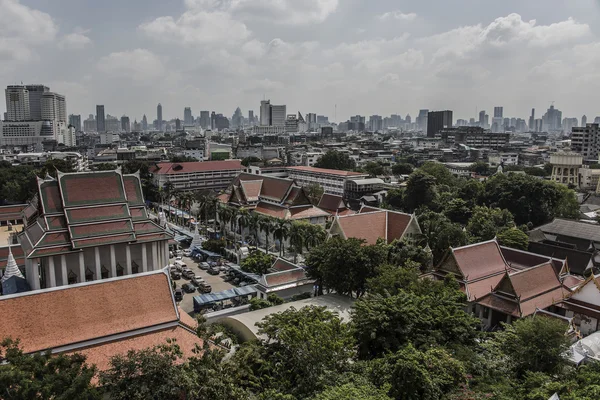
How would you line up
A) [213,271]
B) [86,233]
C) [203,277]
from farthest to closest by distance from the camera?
[213,271], [203,277], [86,233]

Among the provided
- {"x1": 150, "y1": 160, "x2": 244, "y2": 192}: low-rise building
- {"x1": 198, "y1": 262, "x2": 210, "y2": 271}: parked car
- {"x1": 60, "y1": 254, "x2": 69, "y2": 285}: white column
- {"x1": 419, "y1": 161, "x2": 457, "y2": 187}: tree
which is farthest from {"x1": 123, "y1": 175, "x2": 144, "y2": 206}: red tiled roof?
{"x1": 419, "y1": 161, "x2": 457, "y2": 187}: tree

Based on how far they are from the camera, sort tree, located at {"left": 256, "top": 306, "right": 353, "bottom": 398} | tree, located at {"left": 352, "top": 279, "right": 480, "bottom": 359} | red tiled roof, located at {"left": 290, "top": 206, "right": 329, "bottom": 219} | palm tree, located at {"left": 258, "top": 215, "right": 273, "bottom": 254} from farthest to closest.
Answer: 1. red tiled roof, located at {"left": 290, "top": 206, "right": 329, "bottom": 219}
2. palm tree, located at {"left": 258, "top": 215, "right": 273, "bottom": 254}
3. tree, located at {"left": 352, "top": 279, "right": 480, "bottom": 359}
4. tree, located at {"left": 256, "top": 306, "right": 353, "bottom": 398}

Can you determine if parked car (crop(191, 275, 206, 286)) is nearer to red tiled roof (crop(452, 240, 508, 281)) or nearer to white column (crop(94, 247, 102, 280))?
white column (crop(94, 247, 102, 280))

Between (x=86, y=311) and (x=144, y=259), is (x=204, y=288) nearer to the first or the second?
(x=144, y=259)

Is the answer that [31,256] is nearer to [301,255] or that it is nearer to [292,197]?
[301,255]

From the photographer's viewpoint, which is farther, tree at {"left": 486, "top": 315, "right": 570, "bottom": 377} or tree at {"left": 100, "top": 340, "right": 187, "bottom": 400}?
tree at {"left": 486, "top": 315, "right": 570, "bottom": 377}

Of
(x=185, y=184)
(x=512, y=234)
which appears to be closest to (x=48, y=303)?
(x=512, y=234)

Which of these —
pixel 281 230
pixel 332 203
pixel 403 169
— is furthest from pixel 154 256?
pixel 403 169

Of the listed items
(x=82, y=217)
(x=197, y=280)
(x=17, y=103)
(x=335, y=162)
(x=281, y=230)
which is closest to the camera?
(x=82, y=217)
